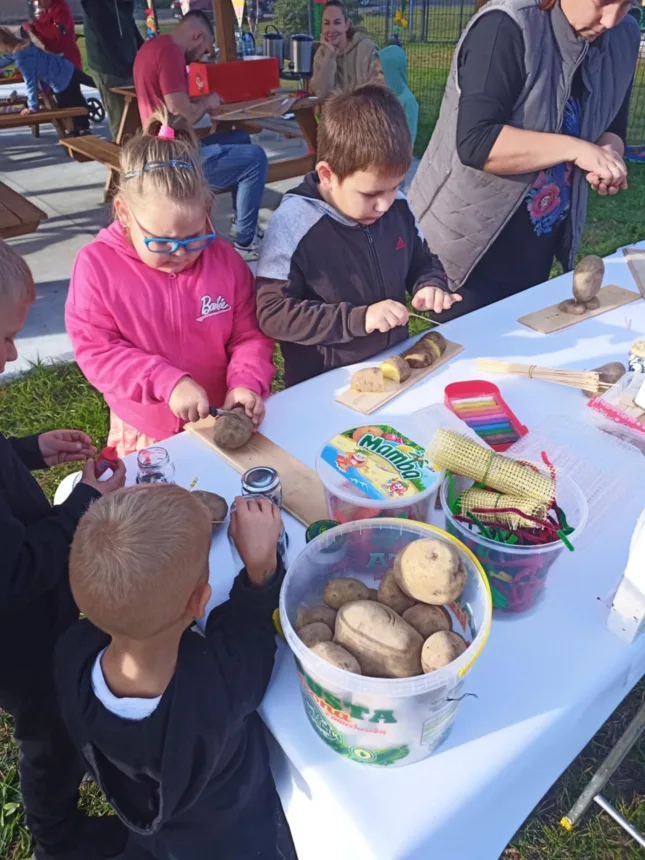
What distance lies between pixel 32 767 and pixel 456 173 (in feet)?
6.96

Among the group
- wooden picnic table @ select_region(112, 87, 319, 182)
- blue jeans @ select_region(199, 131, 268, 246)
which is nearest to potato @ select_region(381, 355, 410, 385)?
blue jeans @ select_region(199, 131, 268, 246)

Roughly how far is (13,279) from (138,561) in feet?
2.10

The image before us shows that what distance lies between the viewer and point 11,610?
1.21 meters

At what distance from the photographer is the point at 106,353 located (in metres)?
1.66

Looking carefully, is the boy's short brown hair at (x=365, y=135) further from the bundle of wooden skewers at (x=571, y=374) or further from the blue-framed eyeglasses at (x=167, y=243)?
the bundle of wooden skewers at (x=571, y=374)

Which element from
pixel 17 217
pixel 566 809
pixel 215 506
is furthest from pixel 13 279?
pixel 17 217

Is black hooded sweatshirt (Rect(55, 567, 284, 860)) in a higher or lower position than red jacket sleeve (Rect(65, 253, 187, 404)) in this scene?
lower

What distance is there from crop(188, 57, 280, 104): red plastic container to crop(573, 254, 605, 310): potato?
13.7ft

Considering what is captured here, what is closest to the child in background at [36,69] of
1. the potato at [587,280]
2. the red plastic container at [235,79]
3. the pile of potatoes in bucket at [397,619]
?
the red plastic container at [235,79]

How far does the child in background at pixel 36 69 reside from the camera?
271 inches

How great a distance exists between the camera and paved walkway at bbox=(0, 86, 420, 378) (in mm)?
3770

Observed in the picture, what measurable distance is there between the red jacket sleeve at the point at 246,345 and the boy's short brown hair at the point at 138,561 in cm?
89

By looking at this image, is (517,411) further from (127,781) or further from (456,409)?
(127,781)

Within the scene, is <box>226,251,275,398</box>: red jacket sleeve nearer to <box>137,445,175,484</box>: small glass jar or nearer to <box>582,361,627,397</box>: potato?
<box>137,445,175,484</box>: small glass jar
